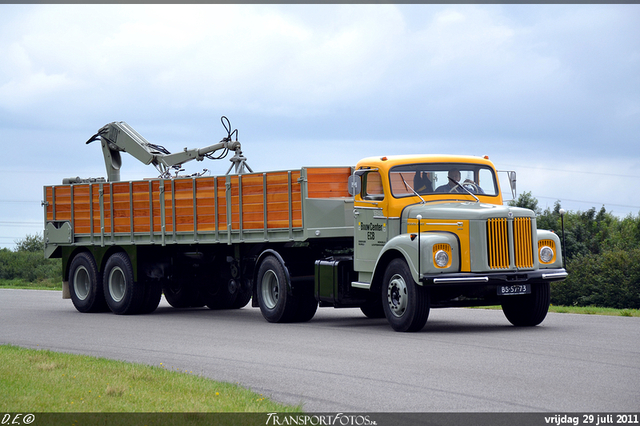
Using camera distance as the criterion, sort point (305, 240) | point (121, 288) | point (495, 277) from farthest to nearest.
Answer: point (121, 288) → point (305, 240) → point (495, 277)

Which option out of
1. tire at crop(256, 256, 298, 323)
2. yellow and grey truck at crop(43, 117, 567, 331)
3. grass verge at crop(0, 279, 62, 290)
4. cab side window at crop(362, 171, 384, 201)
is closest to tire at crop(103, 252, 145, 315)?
yellow and grey truck at crop(43, 117, 567, 331)

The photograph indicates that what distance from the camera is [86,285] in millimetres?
21391

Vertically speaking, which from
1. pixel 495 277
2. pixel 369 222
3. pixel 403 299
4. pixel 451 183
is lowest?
pixel 403 299

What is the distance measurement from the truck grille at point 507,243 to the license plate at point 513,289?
0.31 meters

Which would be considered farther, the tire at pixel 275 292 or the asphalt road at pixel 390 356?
the tire at pixel 275 292

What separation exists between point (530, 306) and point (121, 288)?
989cm

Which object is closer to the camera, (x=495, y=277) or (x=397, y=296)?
(x=495, y=277)

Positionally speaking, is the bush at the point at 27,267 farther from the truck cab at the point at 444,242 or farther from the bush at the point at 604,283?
the truck cab at the point at 444,242

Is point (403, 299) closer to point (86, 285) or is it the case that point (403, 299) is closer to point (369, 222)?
point (369, 222)

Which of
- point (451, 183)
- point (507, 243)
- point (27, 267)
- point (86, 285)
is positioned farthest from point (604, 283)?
point (27, 267)

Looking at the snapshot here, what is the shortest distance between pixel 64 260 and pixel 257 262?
7082mm

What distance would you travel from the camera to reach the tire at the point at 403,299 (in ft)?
44.5

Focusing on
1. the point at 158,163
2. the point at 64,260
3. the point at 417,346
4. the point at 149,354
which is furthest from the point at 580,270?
the point at 149,354

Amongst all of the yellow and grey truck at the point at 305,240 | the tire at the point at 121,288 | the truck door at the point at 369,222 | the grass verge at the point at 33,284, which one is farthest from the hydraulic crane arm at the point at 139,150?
the grass verge at the point at 33,284
